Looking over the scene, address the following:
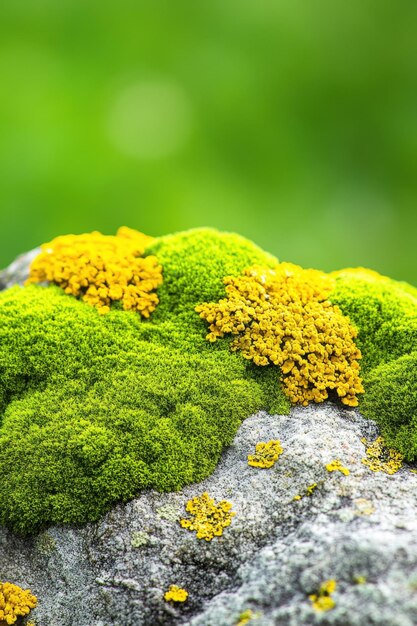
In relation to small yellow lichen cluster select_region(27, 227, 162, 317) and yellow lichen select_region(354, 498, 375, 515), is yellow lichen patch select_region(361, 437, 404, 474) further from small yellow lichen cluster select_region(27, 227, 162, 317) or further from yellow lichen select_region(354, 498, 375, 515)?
small yellow lichen cluster select_region(27, 227, 162, 317)

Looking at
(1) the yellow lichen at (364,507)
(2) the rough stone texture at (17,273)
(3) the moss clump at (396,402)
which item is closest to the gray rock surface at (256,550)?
(1) the yellow lichen at (364,507)

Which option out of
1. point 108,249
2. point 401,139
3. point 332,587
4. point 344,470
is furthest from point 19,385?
point 401,139

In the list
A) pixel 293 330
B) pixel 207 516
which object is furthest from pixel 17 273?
pixel 207 516

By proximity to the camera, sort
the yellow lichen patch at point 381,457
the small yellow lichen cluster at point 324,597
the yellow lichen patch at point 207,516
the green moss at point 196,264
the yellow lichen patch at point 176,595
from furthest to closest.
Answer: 1. the green moss at point 196,264
2. the yellow lichen patch at point 381,457
3. the yellow lichen patch at point 207,516
4. the yellow lichen patch at point 176,595
5. the small yellow lichen cluster at point 324,597

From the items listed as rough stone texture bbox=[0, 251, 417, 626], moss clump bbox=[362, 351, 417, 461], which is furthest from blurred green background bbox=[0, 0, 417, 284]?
rough stone texture bbox=[0, 251, 417, 626]

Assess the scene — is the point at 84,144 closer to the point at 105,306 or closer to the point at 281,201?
the point at 281,201

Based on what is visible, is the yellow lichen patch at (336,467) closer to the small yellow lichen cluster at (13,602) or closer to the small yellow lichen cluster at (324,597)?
the small yellow lichen cluster at (324,597)

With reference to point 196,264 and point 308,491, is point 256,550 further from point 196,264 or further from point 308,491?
point 196,264
